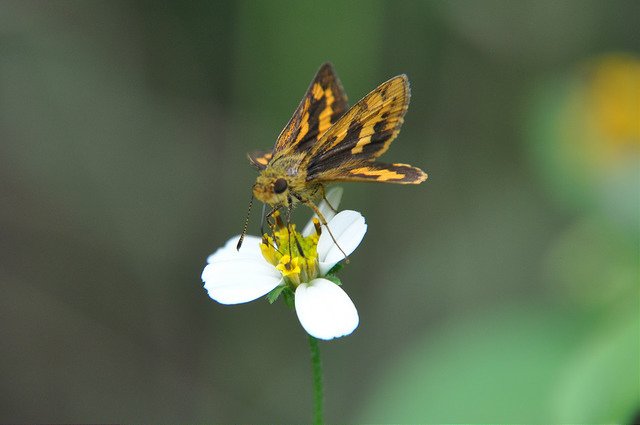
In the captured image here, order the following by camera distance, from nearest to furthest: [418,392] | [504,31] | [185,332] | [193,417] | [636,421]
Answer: [636,421] < [418,392] < [193,417] < [185,332] < [504,31]

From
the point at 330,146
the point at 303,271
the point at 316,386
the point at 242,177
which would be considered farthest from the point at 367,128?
the point at 242,177

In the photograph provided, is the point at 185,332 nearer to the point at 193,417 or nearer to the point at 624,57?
the point at 193,417

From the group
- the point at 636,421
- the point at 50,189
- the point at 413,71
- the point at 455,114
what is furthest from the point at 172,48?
the point at 636,421

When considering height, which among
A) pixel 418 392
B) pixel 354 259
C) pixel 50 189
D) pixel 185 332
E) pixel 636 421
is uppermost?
pixel 50 189

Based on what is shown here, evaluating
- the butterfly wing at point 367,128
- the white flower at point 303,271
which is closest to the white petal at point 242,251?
the white flower at point 303,271

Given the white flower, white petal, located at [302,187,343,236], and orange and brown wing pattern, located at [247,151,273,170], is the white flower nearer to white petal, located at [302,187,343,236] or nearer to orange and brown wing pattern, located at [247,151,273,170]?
white petal, located at [302,187,343,236]

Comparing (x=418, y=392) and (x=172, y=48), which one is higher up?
(x=172, y=48)

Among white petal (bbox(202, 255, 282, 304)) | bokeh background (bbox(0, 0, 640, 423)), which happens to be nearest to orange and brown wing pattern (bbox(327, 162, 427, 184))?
white petal (bbox(202, 255, 282, 304))

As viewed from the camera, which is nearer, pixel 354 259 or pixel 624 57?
pixel 624 57
